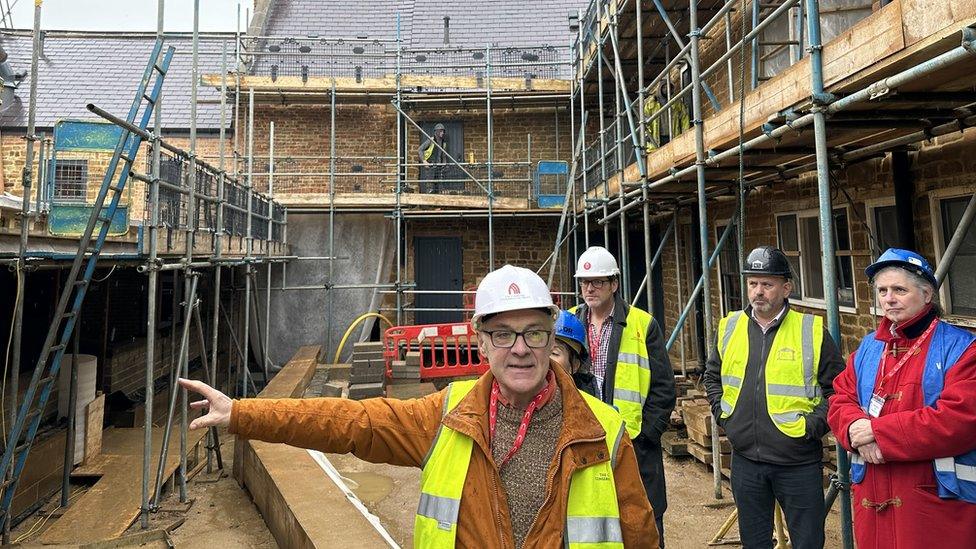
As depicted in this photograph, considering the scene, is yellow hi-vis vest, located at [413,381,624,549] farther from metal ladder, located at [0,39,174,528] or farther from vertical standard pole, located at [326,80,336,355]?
vertical standard pole, located at [326,80,336,355]

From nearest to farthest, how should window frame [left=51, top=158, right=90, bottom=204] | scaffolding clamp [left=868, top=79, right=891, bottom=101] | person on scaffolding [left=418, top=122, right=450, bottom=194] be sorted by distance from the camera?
scaffolding clamp [left=868, top=79, right=891, bottom=101] → window frame [left=51, top=158, right=90, bottom=204] → person on scaffolding [left=418, top=122, right=450, bottom=194]

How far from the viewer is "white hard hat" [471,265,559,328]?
1.53 m

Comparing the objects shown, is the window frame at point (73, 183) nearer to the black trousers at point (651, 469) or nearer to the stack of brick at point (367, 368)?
the stack of brick at point (367, 368)

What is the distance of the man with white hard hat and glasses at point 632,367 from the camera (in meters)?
2.83

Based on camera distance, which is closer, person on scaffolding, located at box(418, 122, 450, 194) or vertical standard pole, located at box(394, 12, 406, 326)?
vertical standard pole, located at box(394, 12, 406, 326)

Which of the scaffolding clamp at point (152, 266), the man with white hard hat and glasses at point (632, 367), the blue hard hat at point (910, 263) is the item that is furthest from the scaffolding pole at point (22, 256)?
the blue hard hat at point (910, 263)

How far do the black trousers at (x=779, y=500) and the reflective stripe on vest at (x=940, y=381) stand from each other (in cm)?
40

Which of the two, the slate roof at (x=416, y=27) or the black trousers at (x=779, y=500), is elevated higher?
the slate roof at (x=416, y=27)

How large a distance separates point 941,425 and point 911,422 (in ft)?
0.27

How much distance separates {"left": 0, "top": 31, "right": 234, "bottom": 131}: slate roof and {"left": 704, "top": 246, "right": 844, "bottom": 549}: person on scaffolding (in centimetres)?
1319

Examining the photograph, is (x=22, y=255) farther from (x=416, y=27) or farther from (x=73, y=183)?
(x=416, y=27)

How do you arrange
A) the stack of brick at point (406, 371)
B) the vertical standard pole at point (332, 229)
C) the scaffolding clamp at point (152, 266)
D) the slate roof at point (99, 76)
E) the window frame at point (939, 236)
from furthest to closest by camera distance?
the slate roof at point (99, 76) < the vertical standard pole at point (332, 229) < the stack of brick at point (406, 371) < the scaffolding clamp at point (152, 266) < the window frame at point (939, 236)

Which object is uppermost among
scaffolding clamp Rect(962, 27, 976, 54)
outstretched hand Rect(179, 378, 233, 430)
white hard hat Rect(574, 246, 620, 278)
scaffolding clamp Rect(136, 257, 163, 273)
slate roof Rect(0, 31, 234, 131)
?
slate roof Rect(0, 31, 234, 131)

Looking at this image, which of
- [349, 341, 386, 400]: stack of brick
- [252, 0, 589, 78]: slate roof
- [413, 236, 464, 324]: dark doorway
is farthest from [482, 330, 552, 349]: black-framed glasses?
[252, 0, 589, 78]: slate roof
